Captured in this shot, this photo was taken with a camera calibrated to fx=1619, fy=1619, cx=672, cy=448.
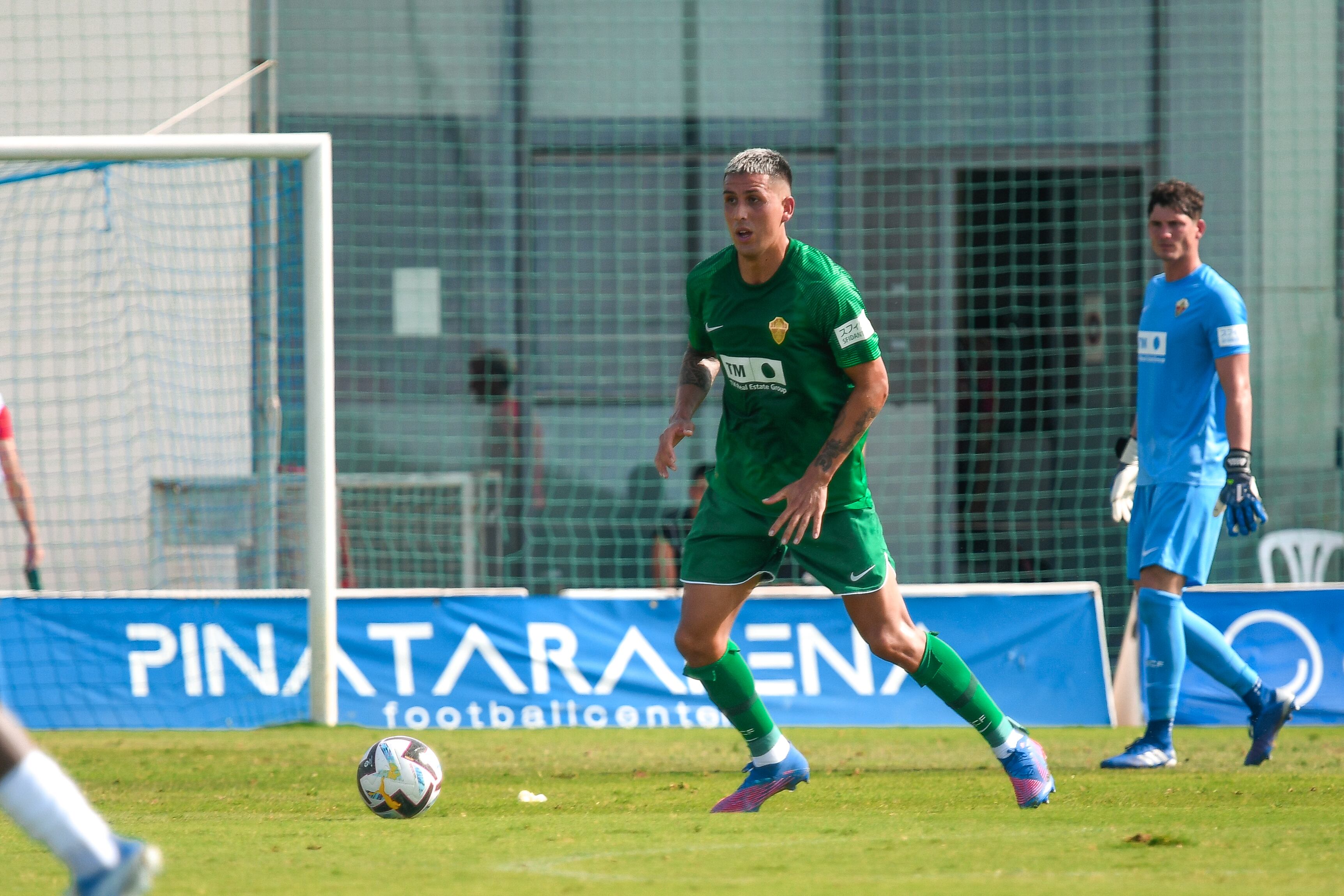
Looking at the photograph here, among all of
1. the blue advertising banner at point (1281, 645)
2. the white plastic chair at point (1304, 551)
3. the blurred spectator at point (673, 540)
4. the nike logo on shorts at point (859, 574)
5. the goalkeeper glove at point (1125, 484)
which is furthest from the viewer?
the white plastic chair at point (1304, 551)

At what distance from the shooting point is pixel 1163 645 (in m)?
7.09

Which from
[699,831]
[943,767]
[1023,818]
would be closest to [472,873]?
[699,831]

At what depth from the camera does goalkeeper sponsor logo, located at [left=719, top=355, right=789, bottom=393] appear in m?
5.42

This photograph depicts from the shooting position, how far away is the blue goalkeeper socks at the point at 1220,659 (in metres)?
7.17

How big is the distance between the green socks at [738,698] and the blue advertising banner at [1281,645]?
427 centimetres

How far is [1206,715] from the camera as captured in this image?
9.09 meters

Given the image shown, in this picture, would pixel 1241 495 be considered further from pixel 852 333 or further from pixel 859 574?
pixel 852 333

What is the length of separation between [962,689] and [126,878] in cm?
319

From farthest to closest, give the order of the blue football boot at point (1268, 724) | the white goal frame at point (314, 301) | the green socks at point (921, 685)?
1. the white goal frame at point (314, 301)
2. the blue football boot at point (1268, 724)
3. the green socks at point (921, 685)

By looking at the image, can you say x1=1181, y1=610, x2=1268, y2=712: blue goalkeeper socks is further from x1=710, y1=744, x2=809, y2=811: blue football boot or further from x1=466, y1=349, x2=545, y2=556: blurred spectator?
x1=466, y1=349, x2=545, y2=556: blurred spectator

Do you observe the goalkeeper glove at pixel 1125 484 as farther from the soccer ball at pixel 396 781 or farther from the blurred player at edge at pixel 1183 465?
the soccer ball at pixel 396 781

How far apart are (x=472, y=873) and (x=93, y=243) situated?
307 inches

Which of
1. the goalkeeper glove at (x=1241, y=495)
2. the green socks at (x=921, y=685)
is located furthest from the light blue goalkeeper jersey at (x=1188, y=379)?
the green socks at (x=921, y=685)

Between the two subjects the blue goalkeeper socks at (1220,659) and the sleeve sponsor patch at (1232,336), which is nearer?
the sleeve sponsor patch at (1232,336)
